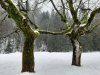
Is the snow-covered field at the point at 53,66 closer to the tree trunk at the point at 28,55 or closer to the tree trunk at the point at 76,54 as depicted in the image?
the tree trunk at the point at 76,54

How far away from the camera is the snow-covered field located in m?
14.2

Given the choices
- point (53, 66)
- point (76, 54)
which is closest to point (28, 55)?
point (53, 66)

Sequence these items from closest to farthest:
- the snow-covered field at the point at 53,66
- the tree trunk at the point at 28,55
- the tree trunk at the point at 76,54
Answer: the tree trunk at the point at 28,55 → the snow-covered field at the point at 53,66 → the tree trunk at the point at 76,54

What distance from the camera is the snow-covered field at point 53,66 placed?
1419 centimetres

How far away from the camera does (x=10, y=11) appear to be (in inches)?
460

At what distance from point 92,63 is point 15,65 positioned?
4296mm

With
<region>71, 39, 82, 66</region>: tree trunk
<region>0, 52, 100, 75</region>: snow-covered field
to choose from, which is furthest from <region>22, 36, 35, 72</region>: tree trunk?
<region>71, 39, 82, 66</region>: tree trunk

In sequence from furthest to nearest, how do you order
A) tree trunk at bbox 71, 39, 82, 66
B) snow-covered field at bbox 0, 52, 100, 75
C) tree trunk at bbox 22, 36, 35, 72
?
1. tree trunk at bbox 71, 39, 82, 66
2. snow-covered field at bbox 0, 52, 100, 75
3. tree trunk at bbox 22, 36, 35, 72

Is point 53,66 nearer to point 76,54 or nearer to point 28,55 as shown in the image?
point 76,54

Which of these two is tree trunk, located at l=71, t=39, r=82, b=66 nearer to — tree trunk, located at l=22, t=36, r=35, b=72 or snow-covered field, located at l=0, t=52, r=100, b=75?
snow-covered field, located at l=0, t=52, r=100, b=75

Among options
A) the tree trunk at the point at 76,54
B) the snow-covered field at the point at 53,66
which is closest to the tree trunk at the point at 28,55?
the snow-covered field at the point at 53,66

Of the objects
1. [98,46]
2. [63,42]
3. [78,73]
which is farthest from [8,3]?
[63,42]

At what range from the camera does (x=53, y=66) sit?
49.9 feet

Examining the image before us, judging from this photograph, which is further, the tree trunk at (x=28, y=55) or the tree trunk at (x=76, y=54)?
the tree trunk at (x=76, y=54)
